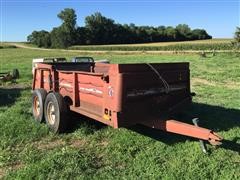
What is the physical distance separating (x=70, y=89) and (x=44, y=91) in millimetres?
1153

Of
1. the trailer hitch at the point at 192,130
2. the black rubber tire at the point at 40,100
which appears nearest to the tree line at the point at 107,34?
the black rubber tire at the point at 40,100

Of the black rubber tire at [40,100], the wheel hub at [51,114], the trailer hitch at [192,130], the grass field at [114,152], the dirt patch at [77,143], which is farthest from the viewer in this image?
the black rubber tire at [40,100]

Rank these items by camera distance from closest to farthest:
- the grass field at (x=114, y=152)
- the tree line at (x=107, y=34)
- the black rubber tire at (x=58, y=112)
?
the grass field at (x=114, y=152)
the black rubber tire at (x=58, y=112)
the tree line at (x=107, y=34)

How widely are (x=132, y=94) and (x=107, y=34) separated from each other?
329 ft

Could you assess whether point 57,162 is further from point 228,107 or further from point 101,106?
point 228,107

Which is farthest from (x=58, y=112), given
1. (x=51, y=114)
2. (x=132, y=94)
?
(x=132, y=94)

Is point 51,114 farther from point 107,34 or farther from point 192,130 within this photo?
point 107,34

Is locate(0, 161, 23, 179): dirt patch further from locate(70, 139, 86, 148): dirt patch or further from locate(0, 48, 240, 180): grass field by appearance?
locate(70, 139, 86, 148): dirt patch

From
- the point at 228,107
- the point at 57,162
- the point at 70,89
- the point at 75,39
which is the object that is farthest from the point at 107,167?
the point at 75,39

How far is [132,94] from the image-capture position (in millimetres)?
5293

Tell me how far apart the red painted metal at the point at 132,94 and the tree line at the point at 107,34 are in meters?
93.6

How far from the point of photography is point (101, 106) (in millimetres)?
5641

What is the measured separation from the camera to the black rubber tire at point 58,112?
6.54 metres

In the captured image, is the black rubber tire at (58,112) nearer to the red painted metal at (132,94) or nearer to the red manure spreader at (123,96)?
the red manure spreader at (123,96)
